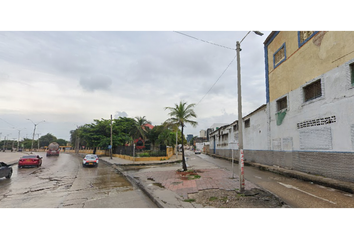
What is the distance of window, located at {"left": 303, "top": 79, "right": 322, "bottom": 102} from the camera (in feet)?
37.5

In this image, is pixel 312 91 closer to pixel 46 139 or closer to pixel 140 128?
pixel 140 128

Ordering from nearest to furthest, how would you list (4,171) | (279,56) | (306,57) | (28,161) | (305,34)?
1. (4,171)
2. (306,57)
3. (305,34)
4. (279,56)
5. (28,161)

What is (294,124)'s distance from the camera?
13.3 m

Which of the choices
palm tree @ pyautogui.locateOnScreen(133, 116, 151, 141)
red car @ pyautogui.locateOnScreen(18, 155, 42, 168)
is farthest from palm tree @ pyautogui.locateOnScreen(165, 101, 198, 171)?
palm tree @ pyautogui.locateOnScreen(133, 116, 151, 141)

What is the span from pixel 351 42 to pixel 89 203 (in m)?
13.1

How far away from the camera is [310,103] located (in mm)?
11797

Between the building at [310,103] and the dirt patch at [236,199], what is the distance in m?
5.18

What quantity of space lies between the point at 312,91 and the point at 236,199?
9.51 meters

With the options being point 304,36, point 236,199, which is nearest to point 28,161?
point 236,199

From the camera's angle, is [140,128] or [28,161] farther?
[140,128]

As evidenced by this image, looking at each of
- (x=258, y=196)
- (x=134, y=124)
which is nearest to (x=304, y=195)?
(x=258, y=196)

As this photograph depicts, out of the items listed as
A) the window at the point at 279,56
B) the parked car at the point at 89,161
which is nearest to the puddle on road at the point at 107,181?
the parked car at the point at 89,161

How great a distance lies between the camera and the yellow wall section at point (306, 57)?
977cm
